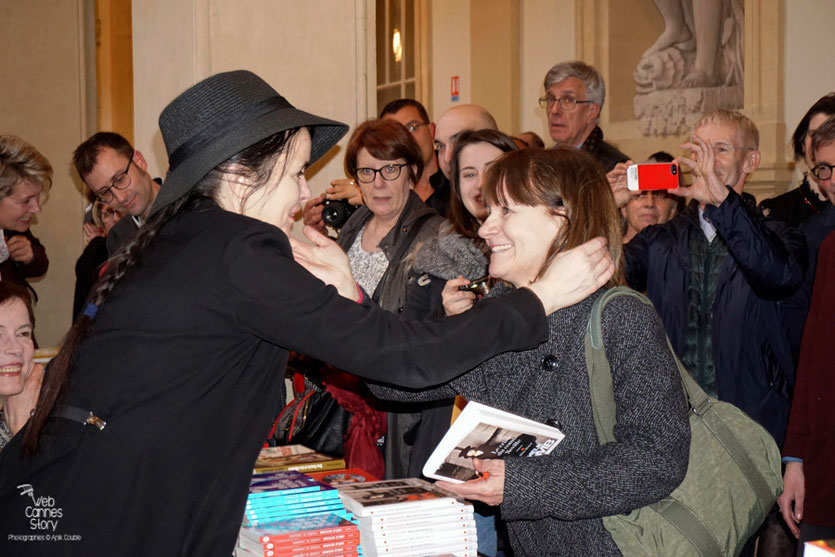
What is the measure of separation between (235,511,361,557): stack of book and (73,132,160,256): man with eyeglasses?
8.04 ft

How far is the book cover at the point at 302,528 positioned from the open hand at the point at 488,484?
343 mm

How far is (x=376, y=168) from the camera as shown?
152 inches

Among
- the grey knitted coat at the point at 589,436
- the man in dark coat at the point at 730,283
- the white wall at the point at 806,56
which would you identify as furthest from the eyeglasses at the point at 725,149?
the white wall at the point at 806,56

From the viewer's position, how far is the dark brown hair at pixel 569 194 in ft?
7.06

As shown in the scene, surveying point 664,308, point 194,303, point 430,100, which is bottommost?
point 664,308

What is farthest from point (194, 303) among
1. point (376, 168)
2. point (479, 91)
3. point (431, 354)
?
point (479, 91)

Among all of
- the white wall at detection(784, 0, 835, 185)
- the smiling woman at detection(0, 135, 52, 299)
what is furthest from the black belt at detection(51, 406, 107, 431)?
A: the white wall at detection(784, 0, 835, 185)

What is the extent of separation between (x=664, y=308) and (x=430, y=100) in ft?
22.9

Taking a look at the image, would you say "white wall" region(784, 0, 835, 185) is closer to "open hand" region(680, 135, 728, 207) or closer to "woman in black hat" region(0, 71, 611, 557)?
"open hand" region(680, 135, 728, 207)

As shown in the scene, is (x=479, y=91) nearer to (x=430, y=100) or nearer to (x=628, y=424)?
(x=430, y=100)

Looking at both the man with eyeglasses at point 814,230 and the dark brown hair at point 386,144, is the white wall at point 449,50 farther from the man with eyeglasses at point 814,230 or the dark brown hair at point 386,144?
the man with eyeglasses at point 814,230

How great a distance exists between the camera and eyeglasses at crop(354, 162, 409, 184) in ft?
12.6

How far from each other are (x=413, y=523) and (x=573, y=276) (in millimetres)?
698

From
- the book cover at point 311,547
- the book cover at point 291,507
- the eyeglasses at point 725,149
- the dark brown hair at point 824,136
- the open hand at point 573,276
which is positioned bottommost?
the book cover at point 311,547
